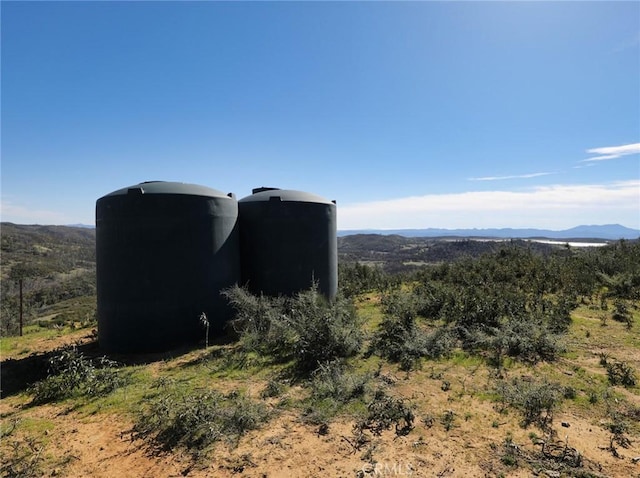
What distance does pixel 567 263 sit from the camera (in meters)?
16.9

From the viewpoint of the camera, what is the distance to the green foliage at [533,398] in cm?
527

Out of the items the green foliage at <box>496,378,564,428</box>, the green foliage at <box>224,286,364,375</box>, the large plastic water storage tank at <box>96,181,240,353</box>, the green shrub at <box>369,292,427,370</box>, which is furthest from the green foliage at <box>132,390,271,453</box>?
the green foliage at <box>496,378,564,428</box>

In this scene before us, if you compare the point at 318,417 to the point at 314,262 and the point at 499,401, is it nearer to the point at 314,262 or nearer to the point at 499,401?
the point at 499,401

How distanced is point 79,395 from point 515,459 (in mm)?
7595

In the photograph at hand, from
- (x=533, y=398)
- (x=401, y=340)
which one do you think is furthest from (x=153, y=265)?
(x=533, y=398)

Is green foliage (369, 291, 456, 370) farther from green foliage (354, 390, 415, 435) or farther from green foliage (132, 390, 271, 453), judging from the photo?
green foliage (132, 390, 271, 453)

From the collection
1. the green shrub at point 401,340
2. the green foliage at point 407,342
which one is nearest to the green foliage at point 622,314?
the green foliage at point 407,342

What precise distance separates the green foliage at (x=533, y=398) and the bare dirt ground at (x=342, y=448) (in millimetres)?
152

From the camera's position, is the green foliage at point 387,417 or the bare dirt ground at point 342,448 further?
the green foliage at point 387,417

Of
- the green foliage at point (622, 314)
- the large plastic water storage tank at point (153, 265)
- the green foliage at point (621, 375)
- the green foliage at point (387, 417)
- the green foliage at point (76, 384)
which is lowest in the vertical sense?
the green foliage at point (76, 384)

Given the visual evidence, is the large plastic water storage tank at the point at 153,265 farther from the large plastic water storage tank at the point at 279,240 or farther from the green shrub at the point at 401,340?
the green shrub at the point at 401,340

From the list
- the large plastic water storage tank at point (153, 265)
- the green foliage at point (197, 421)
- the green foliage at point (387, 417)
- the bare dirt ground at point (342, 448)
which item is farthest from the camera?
the large plastic water storage tank at point (153, 265)

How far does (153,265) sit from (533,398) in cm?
886

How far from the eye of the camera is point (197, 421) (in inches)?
205
